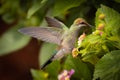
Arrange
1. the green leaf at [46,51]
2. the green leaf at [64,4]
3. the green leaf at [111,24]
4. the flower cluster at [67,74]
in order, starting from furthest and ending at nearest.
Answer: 1. the green leaf at [46,51]
2. the green leaf at [64,4]
3. the flower cluster at [67,74]
4. the green leaf at [111,24]

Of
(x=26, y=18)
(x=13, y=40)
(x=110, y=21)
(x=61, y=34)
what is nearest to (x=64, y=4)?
(x=61, y=34)

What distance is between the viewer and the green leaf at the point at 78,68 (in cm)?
119

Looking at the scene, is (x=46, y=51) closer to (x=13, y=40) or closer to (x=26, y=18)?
(x=26, y=18)

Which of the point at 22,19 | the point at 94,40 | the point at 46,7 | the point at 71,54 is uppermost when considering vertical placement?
the point at 94,40

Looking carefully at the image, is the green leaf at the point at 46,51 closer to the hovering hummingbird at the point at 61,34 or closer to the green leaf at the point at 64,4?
the green leaf at the point at 64,4

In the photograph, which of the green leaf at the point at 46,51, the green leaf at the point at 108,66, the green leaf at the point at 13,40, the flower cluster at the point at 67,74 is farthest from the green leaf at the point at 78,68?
the green leaf at the point at 13,40

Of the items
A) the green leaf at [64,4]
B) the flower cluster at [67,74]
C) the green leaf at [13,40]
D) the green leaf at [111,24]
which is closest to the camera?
the green leaf at [111,24]

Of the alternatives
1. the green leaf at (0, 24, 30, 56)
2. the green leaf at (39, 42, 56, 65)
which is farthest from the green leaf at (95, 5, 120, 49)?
the green leaf at (0, 24, 30, 56)

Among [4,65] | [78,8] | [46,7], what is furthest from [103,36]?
[4,65]

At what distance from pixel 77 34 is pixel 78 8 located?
338mm

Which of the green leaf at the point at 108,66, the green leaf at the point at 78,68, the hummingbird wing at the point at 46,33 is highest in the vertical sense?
the hummingbird wing at the point at 46,33

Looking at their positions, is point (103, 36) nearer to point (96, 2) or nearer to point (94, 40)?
point (94, 40)

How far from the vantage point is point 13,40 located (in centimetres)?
234

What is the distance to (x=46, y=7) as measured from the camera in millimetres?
1678
